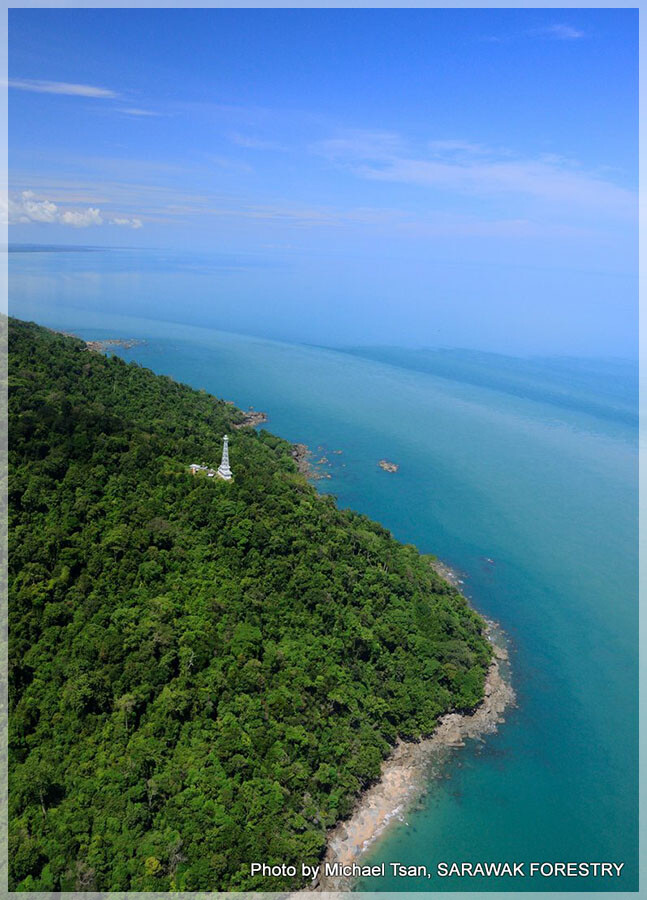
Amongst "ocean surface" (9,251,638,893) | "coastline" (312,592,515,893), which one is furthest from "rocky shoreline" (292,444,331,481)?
"coastline" (312,592,515,893)

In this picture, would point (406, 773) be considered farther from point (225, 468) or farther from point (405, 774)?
point (225, 468)

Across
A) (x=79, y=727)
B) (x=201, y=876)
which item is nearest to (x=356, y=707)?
(x=201, y=876)

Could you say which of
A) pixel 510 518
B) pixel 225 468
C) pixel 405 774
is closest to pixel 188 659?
pixel 405 774

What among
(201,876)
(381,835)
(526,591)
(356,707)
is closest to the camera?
(201,876)

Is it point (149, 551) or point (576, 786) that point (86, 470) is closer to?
point (149, 551)

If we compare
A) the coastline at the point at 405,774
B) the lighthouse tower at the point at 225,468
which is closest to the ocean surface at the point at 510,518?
the coastline at the point at 405,774

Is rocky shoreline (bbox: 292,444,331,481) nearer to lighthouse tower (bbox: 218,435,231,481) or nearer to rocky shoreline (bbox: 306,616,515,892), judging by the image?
lighthouse tower (bbox: 218,435,231,481)
